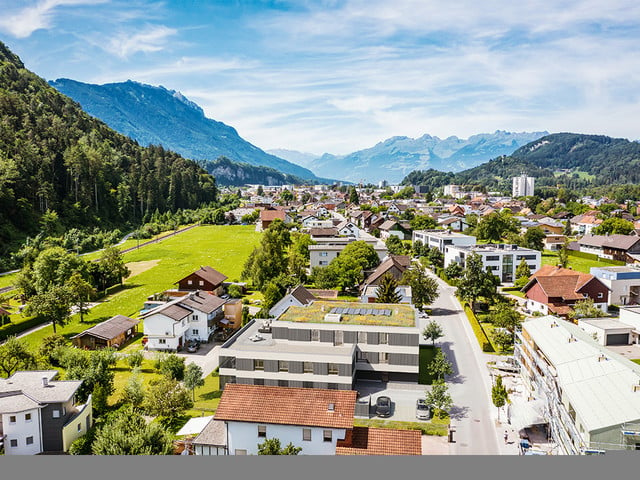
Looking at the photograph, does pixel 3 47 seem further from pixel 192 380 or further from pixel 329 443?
pixel 329 443

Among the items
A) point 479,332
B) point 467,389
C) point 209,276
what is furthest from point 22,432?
point 479,332

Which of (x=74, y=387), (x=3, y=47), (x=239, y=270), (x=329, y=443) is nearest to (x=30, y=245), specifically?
(x=239, y=270)

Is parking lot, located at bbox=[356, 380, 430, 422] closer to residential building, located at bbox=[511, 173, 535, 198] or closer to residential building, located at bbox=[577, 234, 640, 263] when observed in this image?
residential building, located at bbox=[577, 234, 640, 263]

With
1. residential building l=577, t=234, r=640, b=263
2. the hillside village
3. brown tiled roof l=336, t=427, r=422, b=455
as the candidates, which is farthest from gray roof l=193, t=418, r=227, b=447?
residential building l=577, t=234, r=640, b=263

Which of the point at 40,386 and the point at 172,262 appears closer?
the point at 40,386

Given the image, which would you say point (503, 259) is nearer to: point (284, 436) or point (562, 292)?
point (562, 292)

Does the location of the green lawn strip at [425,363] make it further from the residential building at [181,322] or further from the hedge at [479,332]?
the residential building at [181,322]

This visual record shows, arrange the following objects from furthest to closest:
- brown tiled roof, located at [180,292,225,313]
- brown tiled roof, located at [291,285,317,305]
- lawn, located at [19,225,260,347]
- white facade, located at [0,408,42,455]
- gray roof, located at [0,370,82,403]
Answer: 1. lawn, located at [19,225,260,347]
2. brown tiled roof, located at [291,285,317,305]
3. brown tiled roof, located at [180,292,225,313]
4. gray roof, located at [0,370,82,403]
5. white facade, located at [0,408,42,455]
